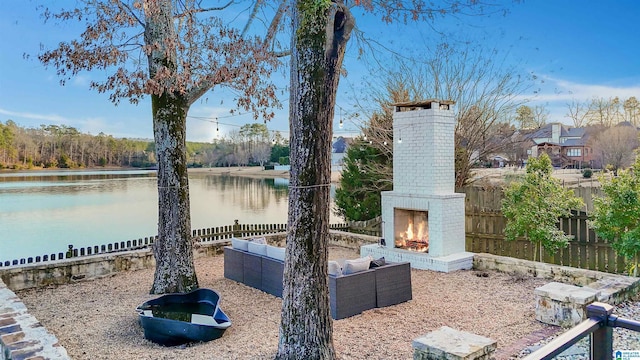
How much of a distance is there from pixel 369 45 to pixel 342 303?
9.14 ft

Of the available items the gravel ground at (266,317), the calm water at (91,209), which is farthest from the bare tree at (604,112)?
the gravel ground at (266,317)

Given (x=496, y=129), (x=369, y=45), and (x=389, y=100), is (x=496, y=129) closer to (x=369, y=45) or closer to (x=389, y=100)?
(x=389, y=100)

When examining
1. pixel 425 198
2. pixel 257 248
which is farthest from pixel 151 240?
pixel 425 198

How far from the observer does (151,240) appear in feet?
26.7

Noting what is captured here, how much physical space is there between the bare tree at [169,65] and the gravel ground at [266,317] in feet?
2.79

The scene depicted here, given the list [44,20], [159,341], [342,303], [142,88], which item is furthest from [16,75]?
[342,303]

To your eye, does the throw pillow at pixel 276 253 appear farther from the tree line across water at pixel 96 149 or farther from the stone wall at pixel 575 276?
the tree line across water at pixel 96 149

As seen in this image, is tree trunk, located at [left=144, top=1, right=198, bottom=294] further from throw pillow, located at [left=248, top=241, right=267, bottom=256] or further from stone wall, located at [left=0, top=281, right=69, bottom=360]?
stone wall, located at [left=0, top=281, right=69, bottom=360]

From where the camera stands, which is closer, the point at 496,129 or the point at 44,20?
the point at 44,20

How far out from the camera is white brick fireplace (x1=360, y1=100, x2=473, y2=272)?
22.6 ft

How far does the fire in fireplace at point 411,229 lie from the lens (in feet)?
24.5

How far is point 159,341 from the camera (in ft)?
13.0

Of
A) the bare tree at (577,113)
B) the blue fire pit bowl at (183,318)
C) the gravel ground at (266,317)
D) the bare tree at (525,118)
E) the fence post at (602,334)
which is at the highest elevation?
the bare tree at (577,113)

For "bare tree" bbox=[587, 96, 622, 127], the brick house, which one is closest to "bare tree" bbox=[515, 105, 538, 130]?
the brick house
